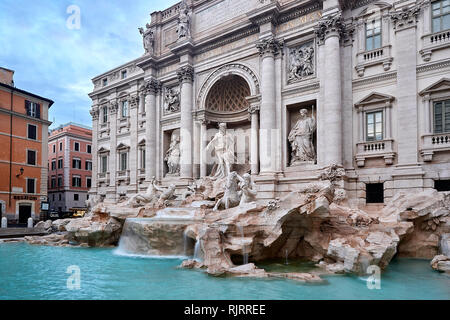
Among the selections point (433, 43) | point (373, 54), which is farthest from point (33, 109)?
point (433, 43)

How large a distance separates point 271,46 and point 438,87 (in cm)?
906

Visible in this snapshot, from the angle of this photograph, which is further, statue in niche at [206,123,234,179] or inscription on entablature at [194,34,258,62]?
inscription on entablature at [194,34,258,62]

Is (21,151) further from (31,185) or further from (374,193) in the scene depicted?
(374,193)

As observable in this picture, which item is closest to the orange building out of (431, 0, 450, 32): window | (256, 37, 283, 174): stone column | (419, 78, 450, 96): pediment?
(256, 37, 283, 174): stone column

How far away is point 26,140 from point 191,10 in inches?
842

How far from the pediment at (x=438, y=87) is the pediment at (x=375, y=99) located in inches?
54.7

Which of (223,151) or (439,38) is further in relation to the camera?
(223,151)

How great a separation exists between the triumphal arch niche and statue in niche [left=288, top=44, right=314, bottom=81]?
3059 millimetres

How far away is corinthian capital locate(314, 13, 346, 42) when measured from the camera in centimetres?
1647

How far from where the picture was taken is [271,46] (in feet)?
61.5

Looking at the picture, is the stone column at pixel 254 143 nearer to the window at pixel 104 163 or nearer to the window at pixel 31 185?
the window at pixel 104 163

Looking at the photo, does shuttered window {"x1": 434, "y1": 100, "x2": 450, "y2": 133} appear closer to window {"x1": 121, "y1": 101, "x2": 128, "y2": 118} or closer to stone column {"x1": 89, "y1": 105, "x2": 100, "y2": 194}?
window {"x1": 121, "y1": 101, "x2": 128, "y2": 118}
